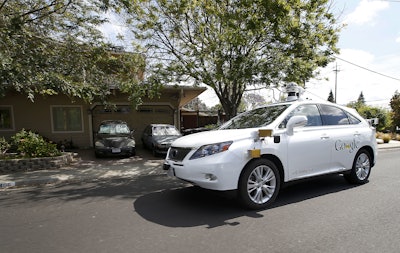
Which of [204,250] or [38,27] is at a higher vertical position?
[38,27]

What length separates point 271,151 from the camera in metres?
4.66

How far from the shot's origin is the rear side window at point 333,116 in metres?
Answer: 5.62

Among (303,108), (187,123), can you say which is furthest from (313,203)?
(187,123)

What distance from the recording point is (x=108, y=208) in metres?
Result: 4.86

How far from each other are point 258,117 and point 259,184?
1443mm

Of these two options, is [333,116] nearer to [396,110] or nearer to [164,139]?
[164,139]

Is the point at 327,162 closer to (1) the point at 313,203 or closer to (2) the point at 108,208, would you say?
(1) the point at 313,203

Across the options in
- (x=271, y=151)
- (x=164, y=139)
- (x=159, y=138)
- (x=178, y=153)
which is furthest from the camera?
(x=159, y=138)

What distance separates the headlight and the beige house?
9753 millimetres

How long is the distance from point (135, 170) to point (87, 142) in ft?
25.4

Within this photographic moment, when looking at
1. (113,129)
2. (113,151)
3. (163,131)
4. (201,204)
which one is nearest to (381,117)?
(163,131)

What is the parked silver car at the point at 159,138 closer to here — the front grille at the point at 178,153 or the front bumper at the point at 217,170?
the front grille at the point at 178,153

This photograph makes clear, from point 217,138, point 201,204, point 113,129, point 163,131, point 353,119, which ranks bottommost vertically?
point 201,204

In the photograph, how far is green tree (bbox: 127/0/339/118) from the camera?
8.80 metres
